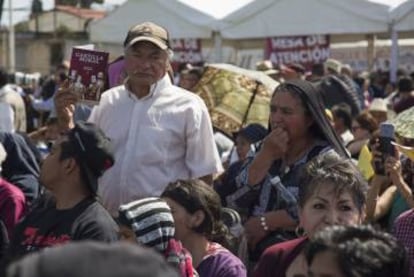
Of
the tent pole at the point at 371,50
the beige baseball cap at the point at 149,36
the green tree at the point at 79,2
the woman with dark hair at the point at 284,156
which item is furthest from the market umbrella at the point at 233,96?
the green tree at the point at 79,2

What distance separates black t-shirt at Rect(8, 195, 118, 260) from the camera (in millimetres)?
3572

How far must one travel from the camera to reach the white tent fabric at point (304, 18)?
11.8 metres

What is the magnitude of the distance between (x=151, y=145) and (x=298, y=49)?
9478mm

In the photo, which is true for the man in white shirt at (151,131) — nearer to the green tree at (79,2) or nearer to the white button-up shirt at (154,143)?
the white button-up shirt at (154,143)

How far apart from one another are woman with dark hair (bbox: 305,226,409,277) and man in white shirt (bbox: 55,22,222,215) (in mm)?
1915

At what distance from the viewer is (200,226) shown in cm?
387

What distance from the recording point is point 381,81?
15.7m

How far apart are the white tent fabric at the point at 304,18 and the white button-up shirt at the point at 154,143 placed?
7681 mm

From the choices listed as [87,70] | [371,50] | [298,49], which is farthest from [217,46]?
[87,70]

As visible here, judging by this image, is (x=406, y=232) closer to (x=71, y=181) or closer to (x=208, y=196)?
(x=208, y=196)

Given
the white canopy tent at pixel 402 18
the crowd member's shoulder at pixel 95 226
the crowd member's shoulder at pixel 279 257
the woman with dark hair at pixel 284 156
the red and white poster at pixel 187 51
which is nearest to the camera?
the crowd member's shoulder at pixel 279 257

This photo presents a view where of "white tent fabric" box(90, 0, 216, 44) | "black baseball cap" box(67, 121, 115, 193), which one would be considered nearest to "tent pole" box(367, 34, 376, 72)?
"white tent fabric" box(90, 0, 216, 44)

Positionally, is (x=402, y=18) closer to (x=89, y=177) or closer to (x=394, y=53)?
(x=394, y=53)

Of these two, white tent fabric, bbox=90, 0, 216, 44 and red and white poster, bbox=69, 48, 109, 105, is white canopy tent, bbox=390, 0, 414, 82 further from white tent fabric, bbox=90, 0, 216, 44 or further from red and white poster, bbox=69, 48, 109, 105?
red and white poster, bbox=69, 48, 109, 105
